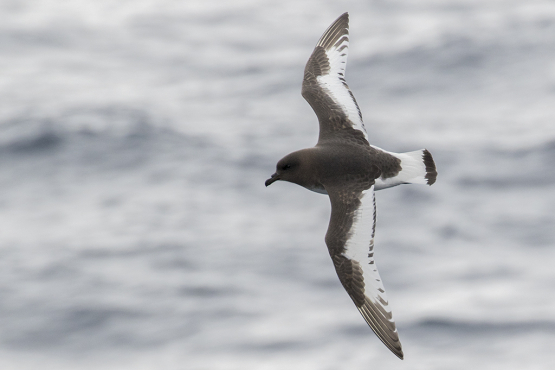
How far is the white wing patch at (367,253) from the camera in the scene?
337 inches

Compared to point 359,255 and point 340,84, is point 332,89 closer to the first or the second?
point 340,84

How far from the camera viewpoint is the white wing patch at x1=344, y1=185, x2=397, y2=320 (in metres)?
8.55

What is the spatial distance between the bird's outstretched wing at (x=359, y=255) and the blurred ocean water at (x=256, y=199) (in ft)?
18.6

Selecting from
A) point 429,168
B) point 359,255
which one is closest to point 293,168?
point 359,255

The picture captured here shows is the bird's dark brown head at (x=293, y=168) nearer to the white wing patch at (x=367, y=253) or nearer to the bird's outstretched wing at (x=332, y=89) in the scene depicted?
the bird's outstretched wing at (x=332, y=89)

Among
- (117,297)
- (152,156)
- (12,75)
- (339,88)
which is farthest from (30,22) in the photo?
(339,88)

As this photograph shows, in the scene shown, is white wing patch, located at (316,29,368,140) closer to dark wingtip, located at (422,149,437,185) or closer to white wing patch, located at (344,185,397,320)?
dark wingtip, located at (422,149,437,185)

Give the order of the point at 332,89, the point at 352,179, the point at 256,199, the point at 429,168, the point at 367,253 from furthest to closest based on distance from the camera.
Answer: the point at 256,199 → the point at 332,89 → the point at 429,168 → the point at 352,179 → the point at 367,253

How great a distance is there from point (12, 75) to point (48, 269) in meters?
9.48

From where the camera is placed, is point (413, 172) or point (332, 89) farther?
point (332, 89)

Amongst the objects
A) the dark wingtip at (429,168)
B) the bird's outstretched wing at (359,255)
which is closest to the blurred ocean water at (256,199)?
the dark wingtip at (429,168)

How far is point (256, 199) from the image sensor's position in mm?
17797

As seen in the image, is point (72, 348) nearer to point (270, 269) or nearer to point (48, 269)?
point (48, 269)

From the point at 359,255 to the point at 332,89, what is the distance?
2.85 metres
